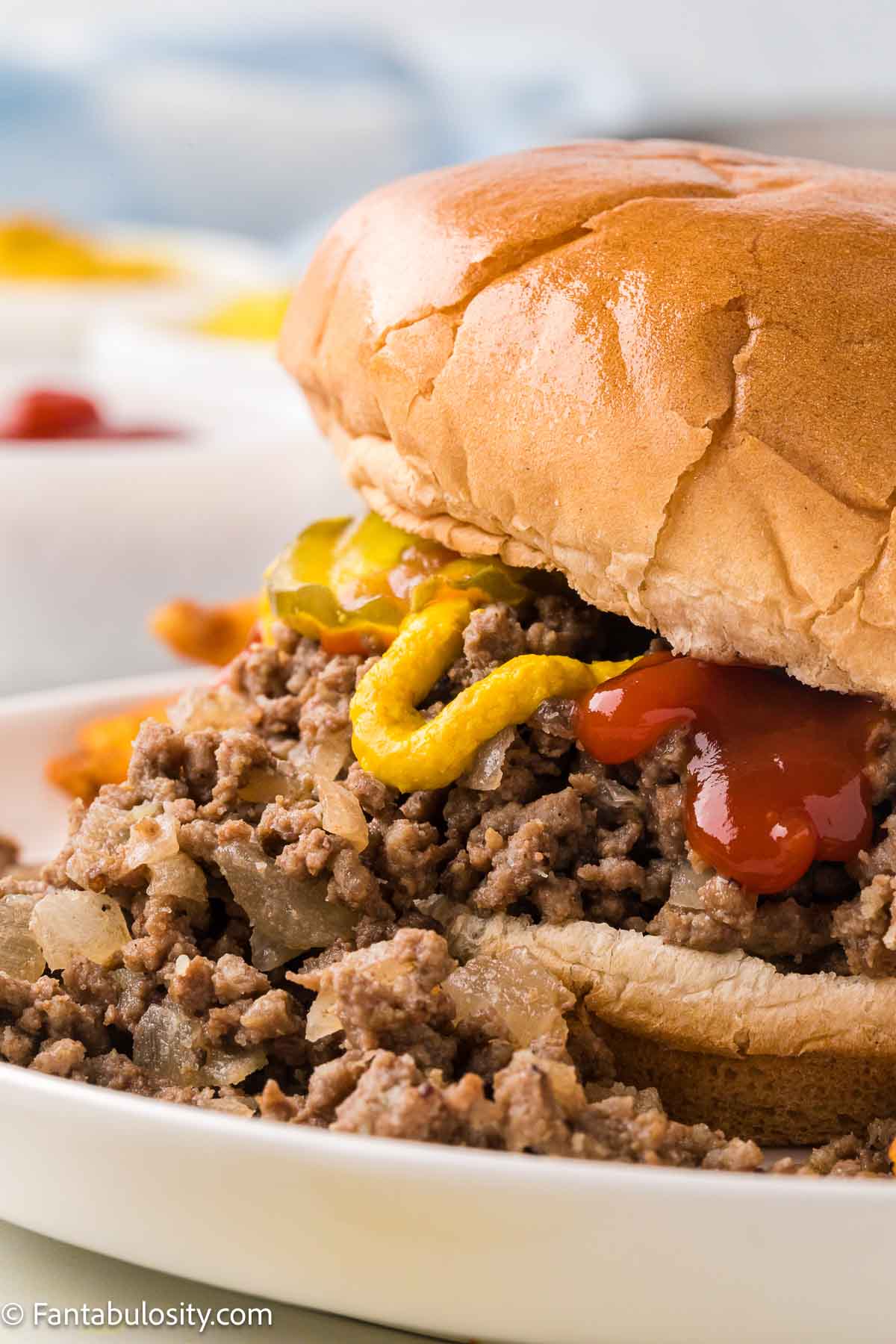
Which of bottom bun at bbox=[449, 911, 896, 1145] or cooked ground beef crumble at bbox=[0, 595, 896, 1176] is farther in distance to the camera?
bottom bun at bbox=[449, 911, 896, 1145]

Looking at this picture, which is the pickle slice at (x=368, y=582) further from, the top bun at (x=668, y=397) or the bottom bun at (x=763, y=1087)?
the bottom bun at (x=763, y=1087)

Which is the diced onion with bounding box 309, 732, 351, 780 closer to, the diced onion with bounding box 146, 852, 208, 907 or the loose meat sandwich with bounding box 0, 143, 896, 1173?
the loose meat sandwich with bounding box 0, 143, 896, 1173

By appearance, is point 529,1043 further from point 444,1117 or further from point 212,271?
point 212,271

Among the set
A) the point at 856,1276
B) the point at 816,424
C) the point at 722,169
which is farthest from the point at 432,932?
the point at 722,169

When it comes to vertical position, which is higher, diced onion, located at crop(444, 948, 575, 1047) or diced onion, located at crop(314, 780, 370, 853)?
diced onion, located at crop(314, 780, 370, 853)

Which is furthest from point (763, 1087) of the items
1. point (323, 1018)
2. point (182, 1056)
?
point (182, 1056)

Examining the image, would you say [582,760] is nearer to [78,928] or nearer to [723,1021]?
[723,1021]

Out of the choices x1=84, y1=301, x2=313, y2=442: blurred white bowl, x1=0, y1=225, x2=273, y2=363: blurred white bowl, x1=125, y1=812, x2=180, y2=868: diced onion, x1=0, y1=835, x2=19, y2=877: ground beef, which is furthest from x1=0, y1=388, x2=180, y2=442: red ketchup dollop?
x1=125, y1=812, x2=180, y2=868: diced onion
